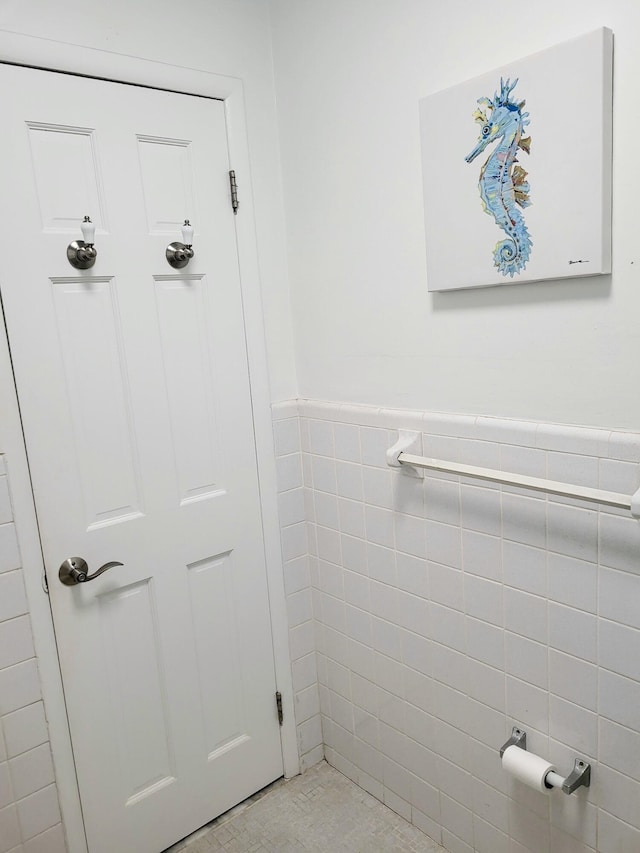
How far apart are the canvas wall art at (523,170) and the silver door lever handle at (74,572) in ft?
3.63

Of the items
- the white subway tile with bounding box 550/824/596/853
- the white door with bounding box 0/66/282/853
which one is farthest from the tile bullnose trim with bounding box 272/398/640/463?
the white subway tile with bounding box 550/824/596/853

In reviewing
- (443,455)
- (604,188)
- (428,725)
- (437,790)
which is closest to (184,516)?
(443,455)

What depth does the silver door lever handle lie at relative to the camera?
1502 mm

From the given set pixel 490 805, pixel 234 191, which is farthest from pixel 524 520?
pixel 234 191

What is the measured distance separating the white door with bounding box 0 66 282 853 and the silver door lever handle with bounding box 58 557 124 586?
2cm

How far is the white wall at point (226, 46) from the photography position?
1.41m

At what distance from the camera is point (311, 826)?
1.81 m

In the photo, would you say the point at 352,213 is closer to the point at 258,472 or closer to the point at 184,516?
the point at 258,472

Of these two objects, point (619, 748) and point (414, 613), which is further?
point (414, 613)

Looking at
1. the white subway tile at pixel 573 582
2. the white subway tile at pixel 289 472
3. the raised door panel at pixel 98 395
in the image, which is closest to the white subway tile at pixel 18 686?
the raised door panel at pixel 98 395

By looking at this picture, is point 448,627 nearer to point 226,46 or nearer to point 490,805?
point 490,805

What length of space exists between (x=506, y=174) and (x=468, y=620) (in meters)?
1.04

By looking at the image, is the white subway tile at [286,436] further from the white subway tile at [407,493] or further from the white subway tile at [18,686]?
the white subway tile at [18,686]

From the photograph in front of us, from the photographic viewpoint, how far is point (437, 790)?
1.69 m
